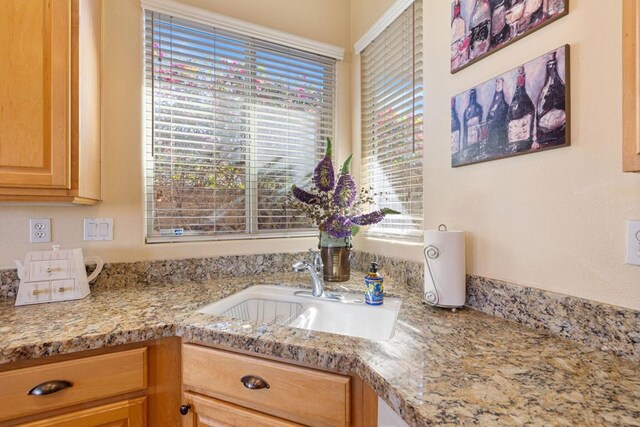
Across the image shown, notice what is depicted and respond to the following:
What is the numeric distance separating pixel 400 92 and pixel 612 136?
101 cm

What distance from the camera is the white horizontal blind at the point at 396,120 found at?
4.97ft

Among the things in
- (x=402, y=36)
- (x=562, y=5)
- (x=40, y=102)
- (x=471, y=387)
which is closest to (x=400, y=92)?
(x=402, y=36)

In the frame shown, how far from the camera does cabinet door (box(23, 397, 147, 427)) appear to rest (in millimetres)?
912

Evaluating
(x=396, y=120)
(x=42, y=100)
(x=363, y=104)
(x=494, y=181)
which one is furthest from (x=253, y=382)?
(x=363, y=104)

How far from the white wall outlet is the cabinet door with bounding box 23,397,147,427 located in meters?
0.77

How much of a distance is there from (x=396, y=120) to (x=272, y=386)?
1345 millimetres

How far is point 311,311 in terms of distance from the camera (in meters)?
1.39

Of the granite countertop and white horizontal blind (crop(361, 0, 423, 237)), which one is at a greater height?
white horizontal blind (crop(361, 0, 423, 237))

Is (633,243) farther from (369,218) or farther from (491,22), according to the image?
(369,218)

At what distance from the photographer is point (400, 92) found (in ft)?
5.35

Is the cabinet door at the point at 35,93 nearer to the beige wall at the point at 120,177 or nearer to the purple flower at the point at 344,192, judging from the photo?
the beige wall at the point at 120,177

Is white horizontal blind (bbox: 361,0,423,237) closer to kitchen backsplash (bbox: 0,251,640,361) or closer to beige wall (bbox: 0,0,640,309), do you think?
beige wall (bbox: 0,0,640,309)

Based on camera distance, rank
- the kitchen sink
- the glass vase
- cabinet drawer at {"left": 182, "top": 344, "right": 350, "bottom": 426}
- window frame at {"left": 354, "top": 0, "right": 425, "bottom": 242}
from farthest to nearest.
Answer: the glass vase
window frame at {"left": 354, "top": 0, "right": 425, "bottom": 242}
the kitchen sink
cabinet drawer at {"left": 182, "top": 344, "right": 350, "bottom": 426}

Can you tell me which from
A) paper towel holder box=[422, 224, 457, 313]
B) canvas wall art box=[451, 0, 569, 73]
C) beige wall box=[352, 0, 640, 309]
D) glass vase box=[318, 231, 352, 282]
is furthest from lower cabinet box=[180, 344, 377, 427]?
canvas wall art box=[451, 0, 569, 73]
